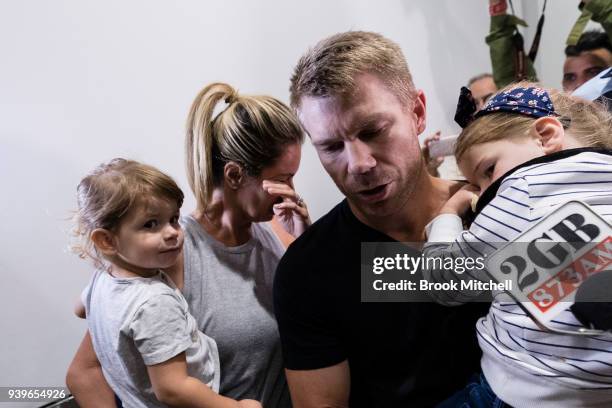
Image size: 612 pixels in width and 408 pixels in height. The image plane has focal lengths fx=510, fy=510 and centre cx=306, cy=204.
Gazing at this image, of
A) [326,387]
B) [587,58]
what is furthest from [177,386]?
[587,58]

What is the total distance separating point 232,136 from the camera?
1241mm

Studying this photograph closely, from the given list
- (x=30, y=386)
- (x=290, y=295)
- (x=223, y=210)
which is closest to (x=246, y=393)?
(x=290, y=295)

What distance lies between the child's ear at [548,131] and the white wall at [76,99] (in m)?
1.05

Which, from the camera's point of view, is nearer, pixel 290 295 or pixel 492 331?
pixel 492 331

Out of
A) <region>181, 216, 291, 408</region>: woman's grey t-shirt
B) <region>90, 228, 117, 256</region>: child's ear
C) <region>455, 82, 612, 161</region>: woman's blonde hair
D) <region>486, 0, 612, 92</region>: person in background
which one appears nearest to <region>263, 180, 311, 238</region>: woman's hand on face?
<region>181, 216, 291, 408</region>: woman's grey t-shirt

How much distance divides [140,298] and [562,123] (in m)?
0.81

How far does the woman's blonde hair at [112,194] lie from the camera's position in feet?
3.31

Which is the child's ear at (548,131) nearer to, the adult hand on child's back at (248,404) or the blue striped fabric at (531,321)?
the blue striped fabric at (531,321)

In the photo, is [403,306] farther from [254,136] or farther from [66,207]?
[66,207]

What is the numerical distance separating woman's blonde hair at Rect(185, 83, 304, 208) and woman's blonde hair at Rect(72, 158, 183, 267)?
18 cm

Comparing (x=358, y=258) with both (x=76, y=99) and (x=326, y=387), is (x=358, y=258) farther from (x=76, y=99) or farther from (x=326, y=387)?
(x=76, y=99)

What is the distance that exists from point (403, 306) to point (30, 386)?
0.94 metres

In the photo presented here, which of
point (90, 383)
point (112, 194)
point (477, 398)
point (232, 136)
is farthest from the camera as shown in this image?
point (232, 136)

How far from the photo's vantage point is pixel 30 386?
1246 mm
